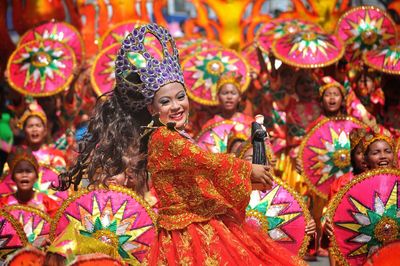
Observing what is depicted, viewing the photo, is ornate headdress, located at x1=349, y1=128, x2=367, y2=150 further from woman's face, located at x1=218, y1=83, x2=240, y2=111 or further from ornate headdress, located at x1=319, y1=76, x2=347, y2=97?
woman's face, located at x1=218, y1=83, x2=240, y2=111

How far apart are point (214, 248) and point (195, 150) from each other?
0.49 meters

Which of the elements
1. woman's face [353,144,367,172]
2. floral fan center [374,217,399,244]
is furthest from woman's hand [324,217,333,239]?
woman's face [353,144,367,172]

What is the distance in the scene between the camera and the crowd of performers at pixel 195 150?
17.2ft

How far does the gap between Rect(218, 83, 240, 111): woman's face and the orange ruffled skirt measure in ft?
16.0

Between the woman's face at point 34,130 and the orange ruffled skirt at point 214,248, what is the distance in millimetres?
4961

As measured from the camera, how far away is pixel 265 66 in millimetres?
11156

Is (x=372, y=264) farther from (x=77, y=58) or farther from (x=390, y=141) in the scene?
(x=77, y=58)

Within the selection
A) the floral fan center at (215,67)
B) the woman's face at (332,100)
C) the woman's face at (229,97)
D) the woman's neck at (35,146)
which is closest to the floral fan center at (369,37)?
the floral fan center at (215,67)

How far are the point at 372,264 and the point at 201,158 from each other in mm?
1426

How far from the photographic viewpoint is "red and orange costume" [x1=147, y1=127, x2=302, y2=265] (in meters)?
5.17

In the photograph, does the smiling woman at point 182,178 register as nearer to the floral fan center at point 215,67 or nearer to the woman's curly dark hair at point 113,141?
the woman's curly dark hair at point 113,141

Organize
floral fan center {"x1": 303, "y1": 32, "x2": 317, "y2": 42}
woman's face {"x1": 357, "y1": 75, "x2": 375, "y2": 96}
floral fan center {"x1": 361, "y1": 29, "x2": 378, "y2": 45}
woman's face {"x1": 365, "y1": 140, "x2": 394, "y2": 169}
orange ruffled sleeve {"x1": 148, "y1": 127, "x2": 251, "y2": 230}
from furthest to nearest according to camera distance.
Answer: floral fan center {"x1": 361, "y1": 29, "x2": 378, "y2": 45}
woman's face {"x1": 357, "y1": 75, "x2": 375, "y2": 96}
floral fan center {"x1": 303, "y1": 32, "x2": 317, "y2": 42}
woman's face {"x1": 365, "y1": 140, "x2": 394, "y2": 169}
orange ruffled sleeve {"x1": 148, "y1": 127, "x2": 251, "y2": 230}

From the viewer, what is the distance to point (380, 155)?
7445mm

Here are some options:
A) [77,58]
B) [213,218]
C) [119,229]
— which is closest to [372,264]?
[213,218]
